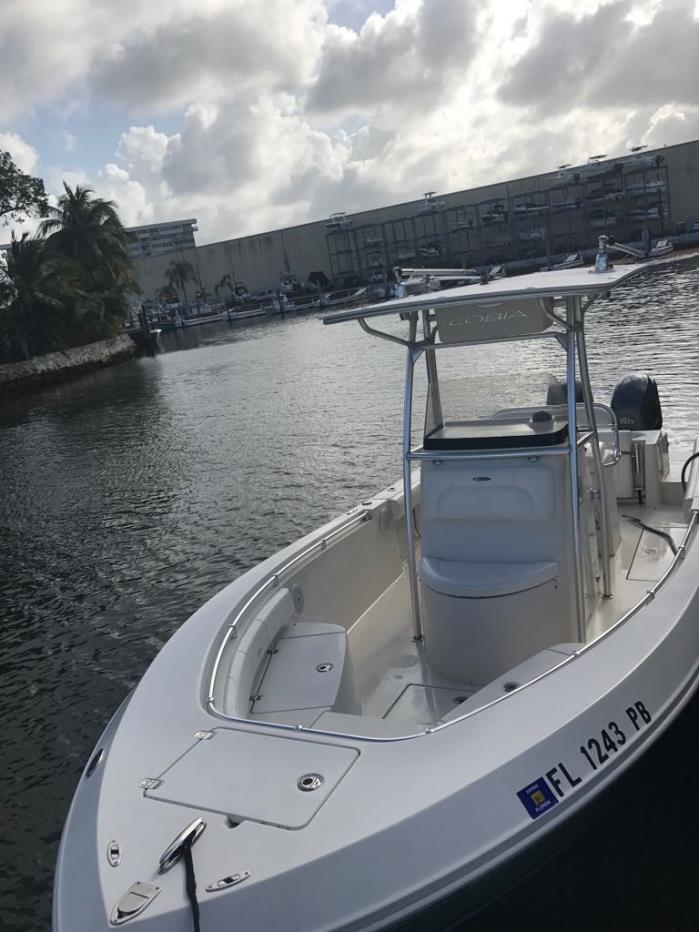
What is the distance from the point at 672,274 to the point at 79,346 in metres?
31.9

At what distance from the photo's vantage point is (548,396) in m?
4.49

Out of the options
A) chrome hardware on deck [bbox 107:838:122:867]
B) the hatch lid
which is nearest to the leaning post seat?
the hatch lid

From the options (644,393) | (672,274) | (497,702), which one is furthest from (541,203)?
(497,702)

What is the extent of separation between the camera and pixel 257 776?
105 inches

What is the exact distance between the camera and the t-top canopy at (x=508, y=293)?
3.71 meters

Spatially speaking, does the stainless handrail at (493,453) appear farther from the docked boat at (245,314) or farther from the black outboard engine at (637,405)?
the docked boat at (245,314)

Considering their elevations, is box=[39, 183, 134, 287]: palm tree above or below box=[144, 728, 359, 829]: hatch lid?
above

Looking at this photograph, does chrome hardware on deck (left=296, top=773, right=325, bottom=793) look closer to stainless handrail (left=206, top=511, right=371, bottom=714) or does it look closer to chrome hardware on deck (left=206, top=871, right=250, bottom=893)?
chrome hardware on deck (left=206, top=871, right=250, bottom=893)

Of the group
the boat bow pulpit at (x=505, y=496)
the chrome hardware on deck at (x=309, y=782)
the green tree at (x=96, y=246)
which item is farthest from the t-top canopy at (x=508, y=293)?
the green tree at (x=96, y=246)

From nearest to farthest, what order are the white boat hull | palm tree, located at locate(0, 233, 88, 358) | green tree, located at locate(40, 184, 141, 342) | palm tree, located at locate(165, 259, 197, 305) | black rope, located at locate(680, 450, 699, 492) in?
the white boat hull, black rope, located at locate(680, 450, 699, 492), palm tree, located at locate(0, 233, 88, 358), green tree, located at locate(40, 184, 141, 342), palm tree, located at locate(165, 259, 197, 305)

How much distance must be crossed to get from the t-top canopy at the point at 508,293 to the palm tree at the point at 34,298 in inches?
1334

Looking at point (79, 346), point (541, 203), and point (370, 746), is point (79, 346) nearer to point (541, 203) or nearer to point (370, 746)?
point (370, 746)

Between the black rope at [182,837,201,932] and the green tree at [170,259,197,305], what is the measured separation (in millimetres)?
93003

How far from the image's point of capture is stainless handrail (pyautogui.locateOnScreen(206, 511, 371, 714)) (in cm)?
350
